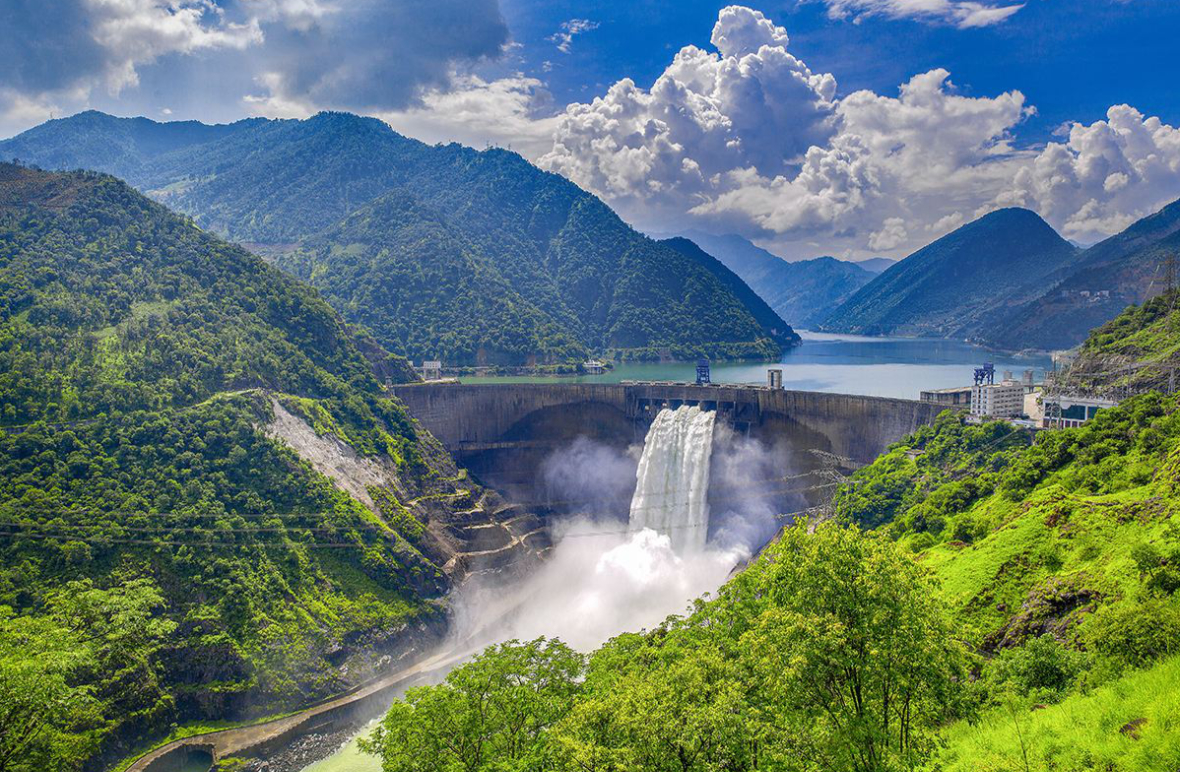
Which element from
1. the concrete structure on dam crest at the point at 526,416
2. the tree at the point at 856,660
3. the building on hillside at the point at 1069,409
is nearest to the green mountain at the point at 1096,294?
the concrete structure on dam crest at the point at 526,416

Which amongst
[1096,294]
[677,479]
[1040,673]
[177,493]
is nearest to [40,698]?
[177,493]

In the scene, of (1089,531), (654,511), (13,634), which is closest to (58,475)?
(13,634)

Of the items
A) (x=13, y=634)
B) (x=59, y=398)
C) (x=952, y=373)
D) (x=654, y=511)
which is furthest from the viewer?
(x=952, y=373)

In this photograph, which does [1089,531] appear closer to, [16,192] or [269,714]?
[269,714]

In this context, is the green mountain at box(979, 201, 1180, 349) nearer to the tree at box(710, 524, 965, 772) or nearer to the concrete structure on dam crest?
the concrete structure on dam crest

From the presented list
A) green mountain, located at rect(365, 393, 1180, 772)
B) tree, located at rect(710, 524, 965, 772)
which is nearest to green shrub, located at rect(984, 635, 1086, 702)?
green mountain, located at rect(365, 393, 1180, 772)

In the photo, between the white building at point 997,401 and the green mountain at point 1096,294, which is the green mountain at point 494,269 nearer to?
the green mountain at point 1096,294
